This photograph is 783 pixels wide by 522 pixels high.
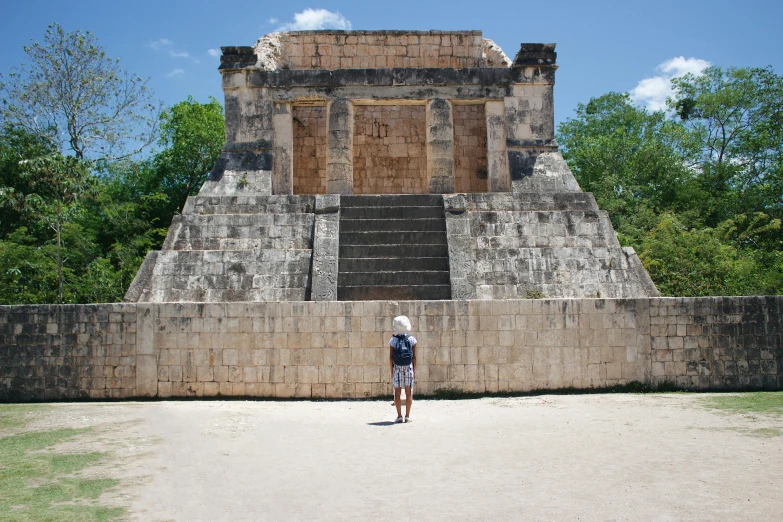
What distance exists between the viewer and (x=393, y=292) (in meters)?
11.9

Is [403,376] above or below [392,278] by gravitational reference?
below

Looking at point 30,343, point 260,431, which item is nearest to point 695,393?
point 260,431

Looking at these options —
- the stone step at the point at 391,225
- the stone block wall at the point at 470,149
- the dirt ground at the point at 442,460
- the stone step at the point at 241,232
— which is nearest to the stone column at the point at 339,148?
the stone step at the point at 241,232

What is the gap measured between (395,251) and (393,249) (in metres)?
0.06

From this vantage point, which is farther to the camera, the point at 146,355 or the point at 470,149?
the point at 470,149

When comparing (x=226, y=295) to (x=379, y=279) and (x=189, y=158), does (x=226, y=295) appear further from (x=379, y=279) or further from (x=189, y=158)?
(x=189, y=158)

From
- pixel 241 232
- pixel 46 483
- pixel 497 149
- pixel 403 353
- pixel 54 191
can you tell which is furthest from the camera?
pixel 54 191

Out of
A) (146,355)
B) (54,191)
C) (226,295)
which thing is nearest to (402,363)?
(146,355)

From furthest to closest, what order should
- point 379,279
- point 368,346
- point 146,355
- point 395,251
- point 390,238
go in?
point 390,238 → point 395,251 → point 379,279 → point 146,355 → point 368,346

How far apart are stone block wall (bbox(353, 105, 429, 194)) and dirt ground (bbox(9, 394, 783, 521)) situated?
441 inches

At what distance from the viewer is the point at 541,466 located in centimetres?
594

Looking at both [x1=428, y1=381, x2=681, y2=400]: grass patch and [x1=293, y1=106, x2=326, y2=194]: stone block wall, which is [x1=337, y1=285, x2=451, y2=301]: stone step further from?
[x1=293, y1=106, x2=326, y2=194]: stone block wall

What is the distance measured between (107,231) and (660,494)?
69.8ft

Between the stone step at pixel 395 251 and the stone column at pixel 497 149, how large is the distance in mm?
4214
